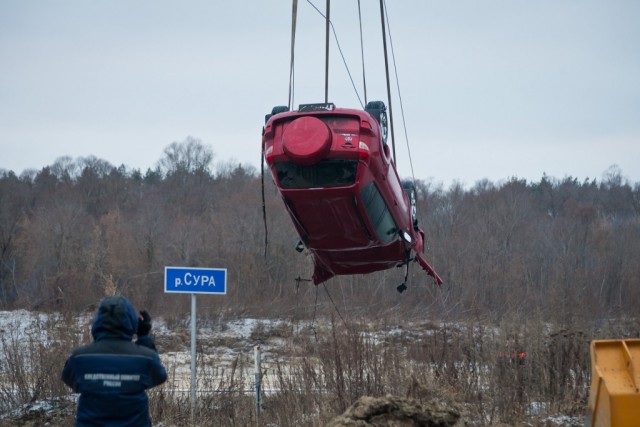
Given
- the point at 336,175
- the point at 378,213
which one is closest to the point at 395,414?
the point at 336,175

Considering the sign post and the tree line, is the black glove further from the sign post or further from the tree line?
the tree line

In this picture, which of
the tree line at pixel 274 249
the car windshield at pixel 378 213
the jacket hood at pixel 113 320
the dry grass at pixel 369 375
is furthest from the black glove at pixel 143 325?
the tree line at pixel 274 249

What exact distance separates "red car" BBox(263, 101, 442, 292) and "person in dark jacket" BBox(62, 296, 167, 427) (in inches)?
190

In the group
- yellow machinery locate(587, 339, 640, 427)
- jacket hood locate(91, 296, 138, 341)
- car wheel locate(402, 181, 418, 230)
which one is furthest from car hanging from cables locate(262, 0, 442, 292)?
jacket hood locate(91, 296, 138, 341)

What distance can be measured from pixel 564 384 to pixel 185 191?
221 ft

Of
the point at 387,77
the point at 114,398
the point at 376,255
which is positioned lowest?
the point at 114,398

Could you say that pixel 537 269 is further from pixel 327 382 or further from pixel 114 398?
pixel 114 398

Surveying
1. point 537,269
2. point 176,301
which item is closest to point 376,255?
point 176,301

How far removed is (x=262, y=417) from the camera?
12461 mm

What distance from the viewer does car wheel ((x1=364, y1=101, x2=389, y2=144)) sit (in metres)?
11.5

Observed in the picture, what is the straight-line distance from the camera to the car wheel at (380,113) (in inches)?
454

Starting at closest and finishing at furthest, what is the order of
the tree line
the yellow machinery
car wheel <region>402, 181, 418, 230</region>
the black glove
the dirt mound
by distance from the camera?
1. the black glove
2. the yellow machinery
3. the dirt mound
4. car wheel <region>402, 181, 418, 230</region>
5. the tree line

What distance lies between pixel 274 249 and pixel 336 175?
41.3 m

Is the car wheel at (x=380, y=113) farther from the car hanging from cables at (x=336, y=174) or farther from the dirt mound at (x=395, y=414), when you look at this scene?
the dirt mound at (x=395, y=414)
